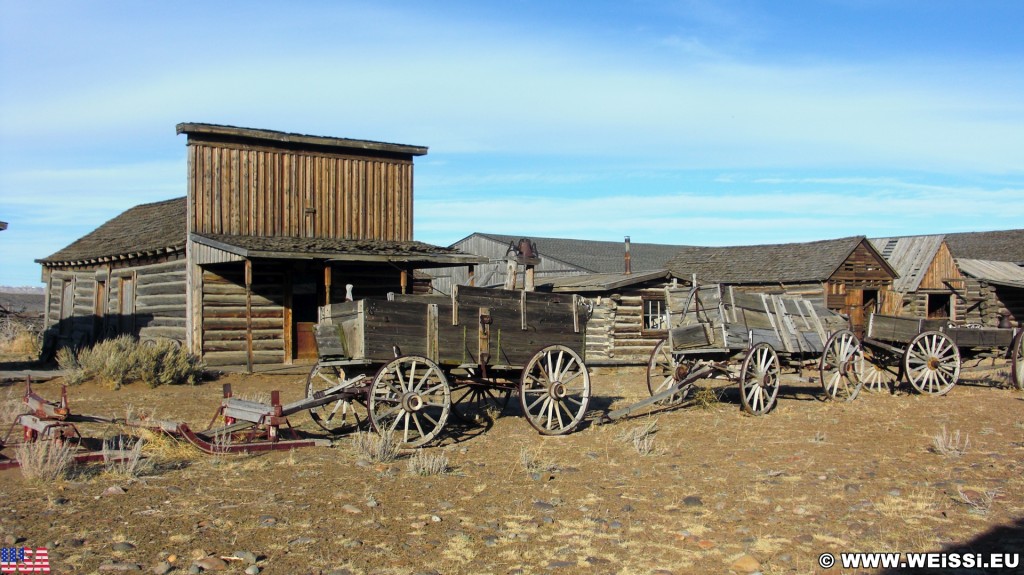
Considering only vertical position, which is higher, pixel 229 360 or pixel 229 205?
pixel 229 205

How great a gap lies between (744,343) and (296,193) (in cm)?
1226

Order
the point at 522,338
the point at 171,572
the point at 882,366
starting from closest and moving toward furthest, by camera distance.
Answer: the point at 171,572 < the point at 522,338 < the point at 882,366

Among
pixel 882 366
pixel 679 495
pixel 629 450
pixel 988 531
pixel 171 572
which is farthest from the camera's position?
pixel 882 366

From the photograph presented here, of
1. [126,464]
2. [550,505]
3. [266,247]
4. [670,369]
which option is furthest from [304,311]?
[550,505]

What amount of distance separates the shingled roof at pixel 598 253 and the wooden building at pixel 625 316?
13.8 m

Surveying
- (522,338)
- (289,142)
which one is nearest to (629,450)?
(522,338)

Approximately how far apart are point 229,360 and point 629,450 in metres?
12.4

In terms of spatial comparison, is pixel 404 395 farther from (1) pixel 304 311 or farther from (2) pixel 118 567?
(1) pixel 304 311

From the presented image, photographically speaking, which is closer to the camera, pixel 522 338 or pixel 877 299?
pixel 522 338

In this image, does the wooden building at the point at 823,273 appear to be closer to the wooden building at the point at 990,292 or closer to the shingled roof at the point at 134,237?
the wooden building at the point at 990,292

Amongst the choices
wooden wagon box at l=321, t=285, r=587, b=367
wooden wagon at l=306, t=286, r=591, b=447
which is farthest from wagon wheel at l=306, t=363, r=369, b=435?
wooden wagon box at l=321, t=285, r=587, b=367

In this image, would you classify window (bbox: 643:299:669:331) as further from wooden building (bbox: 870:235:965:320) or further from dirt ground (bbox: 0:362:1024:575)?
dirt ground (bbox: 0:362:1024:575)

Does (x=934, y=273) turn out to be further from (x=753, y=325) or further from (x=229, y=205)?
(x=229, y=205)

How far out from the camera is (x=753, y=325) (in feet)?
39.3
